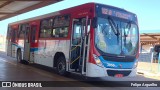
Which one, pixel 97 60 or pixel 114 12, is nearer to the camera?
pixel 97 60

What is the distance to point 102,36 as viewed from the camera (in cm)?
1166

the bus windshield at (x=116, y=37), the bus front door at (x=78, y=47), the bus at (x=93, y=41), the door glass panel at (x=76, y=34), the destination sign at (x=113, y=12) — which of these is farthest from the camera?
the door glass panel at (x=76, y=34)

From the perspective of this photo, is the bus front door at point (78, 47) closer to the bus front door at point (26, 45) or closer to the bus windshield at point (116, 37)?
the bus windshield at point (116, 37)

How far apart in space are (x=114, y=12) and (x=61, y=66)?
374 centimetres

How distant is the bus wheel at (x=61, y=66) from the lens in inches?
542

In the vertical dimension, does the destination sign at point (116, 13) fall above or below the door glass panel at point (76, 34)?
above

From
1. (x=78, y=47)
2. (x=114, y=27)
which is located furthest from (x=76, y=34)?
(x=114, y=27)

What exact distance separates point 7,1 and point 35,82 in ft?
42.3

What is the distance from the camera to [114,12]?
1231 cm

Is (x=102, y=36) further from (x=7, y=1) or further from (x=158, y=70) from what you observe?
(x=7, y=1)

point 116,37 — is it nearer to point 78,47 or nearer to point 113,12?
point 113,12

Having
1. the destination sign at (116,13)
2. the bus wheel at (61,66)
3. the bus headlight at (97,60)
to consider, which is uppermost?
the destination sign at (116,13)

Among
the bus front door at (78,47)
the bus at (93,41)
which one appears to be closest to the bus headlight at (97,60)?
the bus at (93,41)

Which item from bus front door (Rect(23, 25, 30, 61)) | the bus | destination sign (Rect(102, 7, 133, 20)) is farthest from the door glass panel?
bus front door (Rect(23, 25, 30, 61))
